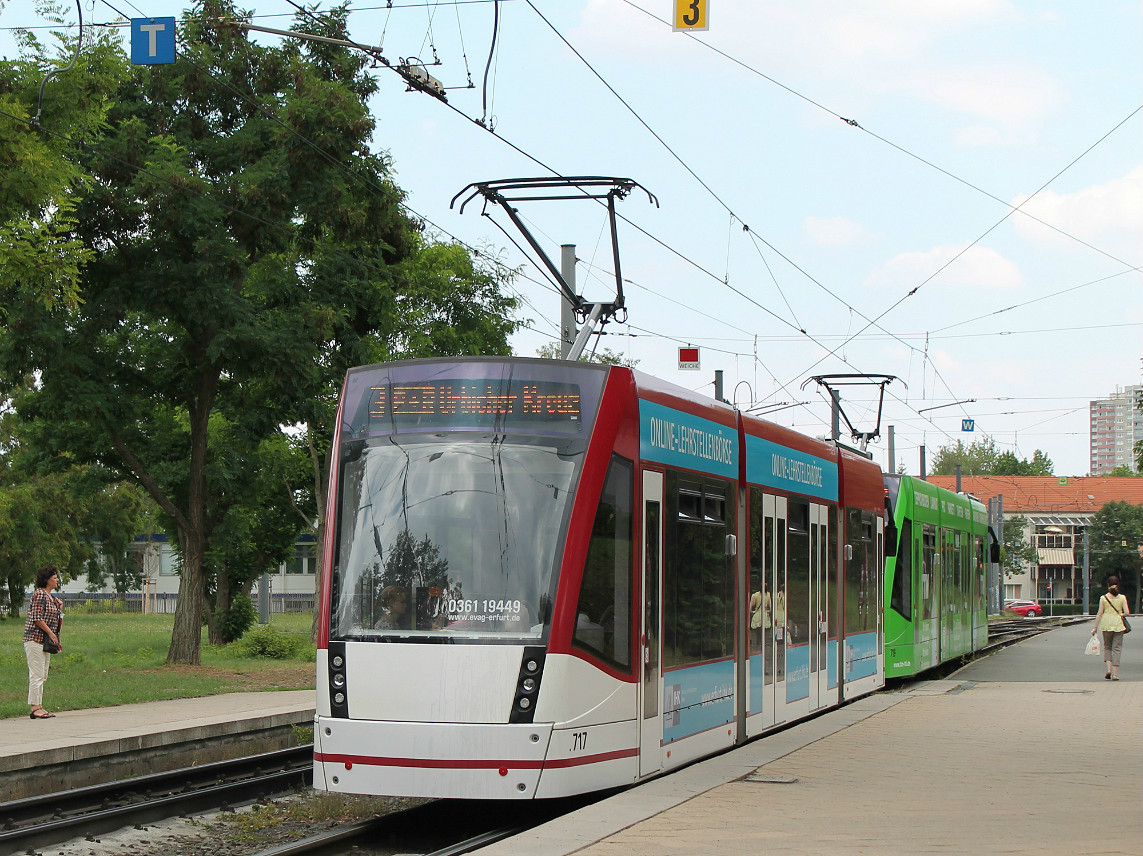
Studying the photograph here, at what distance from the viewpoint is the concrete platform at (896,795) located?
24.3 feet

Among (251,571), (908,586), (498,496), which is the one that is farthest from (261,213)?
(251,571)

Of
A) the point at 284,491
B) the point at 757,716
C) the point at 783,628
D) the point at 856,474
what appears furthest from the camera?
the point at 284,491

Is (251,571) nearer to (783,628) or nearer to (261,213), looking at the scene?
(261,213)

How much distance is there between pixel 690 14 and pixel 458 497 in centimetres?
530

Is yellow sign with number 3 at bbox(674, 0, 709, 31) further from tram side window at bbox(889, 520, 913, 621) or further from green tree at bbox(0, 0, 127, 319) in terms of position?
tram side window at bbox(889, 520, 913, 621)

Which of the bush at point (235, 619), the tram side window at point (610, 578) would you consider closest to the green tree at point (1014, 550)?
the bush at point (235, 619)

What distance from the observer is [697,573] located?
1086 cm

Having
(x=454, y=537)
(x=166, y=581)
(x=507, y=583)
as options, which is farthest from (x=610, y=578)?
(x=166, y=581)

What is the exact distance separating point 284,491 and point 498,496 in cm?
3329

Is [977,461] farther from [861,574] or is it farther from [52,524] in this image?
[861,574]

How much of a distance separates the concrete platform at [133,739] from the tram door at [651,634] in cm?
549

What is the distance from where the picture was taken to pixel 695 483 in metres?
10.9

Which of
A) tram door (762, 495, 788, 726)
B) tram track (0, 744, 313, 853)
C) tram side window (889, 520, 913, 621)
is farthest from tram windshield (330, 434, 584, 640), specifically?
tram side window (889, 520, 913, 621)

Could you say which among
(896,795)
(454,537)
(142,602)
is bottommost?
(142,602)
